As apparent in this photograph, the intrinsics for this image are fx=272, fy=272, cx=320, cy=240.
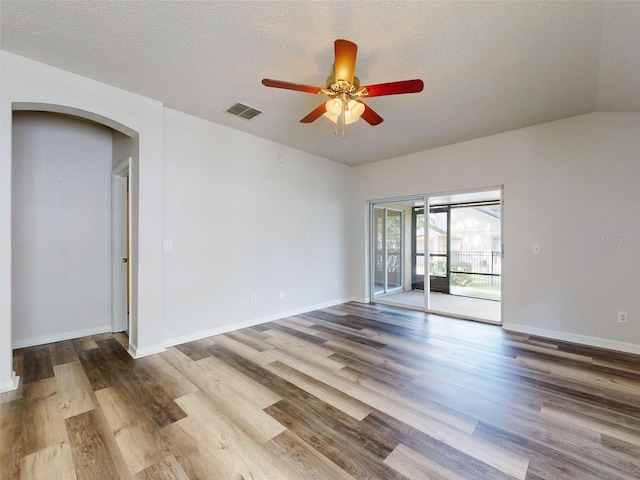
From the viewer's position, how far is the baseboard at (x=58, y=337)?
327 cm

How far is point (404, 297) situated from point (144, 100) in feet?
19.1

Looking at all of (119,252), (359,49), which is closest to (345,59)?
(359,49)

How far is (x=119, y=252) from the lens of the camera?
3902mm

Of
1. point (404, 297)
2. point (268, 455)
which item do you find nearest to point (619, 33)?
point (268, 455)

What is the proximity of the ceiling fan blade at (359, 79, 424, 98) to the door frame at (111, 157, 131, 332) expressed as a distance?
3.55 m

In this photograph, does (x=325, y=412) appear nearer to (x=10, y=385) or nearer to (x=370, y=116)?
(x=370, y=116)

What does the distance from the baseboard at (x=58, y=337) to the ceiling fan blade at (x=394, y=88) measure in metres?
4.48

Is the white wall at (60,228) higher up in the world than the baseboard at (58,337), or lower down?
higher up

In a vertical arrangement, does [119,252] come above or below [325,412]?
above

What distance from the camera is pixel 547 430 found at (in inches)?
72.9

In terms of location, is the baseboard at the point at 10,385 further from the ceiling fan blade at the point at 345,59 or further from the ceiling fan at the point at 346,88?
the ceiling fan blade at the point at 345,59

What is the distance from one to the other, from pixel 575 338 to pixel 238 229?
15.2 feet

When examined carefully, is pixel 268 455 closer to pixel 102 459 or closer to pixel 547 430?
pixel 102 459

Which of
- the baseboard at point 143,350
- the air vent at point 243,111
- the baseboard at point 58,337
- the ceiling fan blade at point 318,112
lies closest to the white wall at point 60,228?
the baseboard at point 58,337
